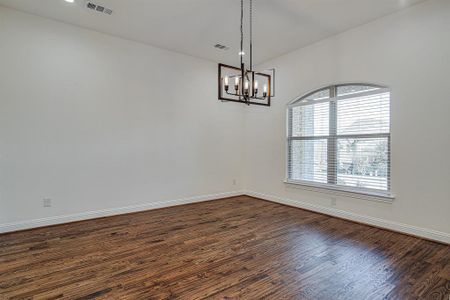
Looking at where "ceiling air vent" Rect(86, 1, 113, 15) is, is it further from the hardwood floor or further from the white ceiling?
the hardwood floor

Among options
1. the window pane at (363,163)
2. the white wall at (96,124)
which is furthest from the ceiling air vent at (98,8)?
the window pane at (363,163)

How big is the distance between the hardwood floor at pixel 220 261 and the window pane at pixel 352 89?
87.8 inches

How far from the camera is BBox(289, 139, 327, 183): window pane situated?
4.62 meters

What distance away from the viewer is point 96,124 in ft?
13.7

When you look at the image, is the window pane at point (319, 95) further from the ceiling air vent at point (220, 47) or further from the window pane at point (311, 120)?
the ceiling air vent at point (220, 47)

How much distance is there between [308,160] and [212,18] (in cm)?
319

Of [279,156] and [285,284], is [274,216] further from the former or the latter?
[285,284]

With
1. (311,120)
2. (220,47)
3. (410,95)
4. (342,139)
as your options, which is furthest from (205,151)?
(410,95)

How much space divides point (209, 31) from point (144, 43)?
4.53ft

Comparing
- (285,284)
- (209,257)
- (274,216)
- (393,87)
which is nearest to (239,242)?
(209,257)

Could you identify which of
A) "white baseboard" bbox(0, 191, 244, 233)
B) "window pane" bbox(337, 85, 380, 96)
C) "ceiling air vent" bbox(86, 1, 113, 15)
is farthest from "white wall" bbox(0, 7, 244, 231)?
"window pane" bbox(337, 85, 380, 96)

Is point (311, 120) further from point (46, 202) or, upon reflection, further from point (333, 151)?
point (46, 202)

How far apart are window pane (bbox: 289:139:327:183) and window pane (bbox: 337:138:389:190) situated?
0.33m

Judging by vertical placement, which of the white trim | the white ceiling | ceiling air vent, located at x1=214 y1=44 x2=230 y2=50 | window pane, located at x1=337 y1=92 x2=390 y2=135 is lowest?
window pane, located at x1=337 y1=92 x2=390 y2=135
